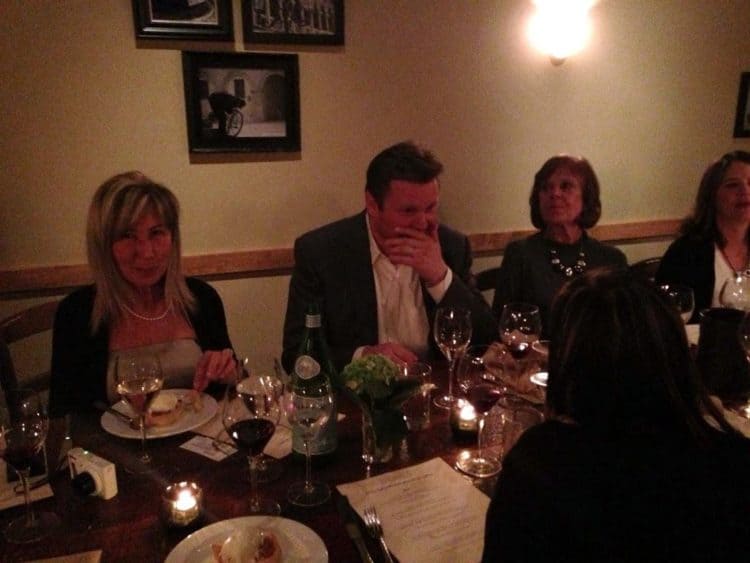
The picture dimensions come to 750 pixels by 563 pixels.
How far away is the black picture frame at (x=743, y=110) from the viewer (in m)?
3.47

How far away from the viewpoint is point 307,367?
51.6 inches

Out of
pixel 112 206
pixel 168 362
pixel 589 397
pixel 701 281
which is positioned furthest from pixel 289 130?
pixel 589 397

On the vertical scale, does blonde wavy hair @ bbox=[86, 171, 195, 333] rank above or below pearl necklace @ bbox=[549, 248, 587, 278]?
above

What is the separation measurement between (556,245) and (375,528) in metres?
1.85

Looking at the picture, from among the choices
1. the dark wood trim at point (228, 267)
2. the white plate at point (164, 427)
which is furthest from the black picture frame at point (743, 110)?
the white plate at point (164, 427)

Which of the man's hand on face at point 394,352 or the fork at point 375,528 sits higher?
the man's hand on face at point 394,352

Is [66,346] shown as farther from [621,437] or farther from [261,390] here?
[621,437]

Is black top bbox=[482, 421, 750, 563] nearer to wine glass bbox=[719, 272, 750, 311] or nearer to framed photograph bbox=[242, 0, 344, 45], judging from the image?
wine glass bbox=[719, 272, 750, 311]

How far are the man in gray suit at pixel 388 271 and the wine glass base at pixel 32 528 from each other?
2.83 feet

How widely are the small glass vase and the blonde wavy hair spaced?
0.91m

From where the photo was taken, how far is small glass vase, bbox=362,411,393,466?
48.6 inches

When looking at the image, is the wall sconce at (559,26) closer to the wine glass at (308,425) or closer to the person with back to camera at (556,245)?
the person with back to camera at (556,245)

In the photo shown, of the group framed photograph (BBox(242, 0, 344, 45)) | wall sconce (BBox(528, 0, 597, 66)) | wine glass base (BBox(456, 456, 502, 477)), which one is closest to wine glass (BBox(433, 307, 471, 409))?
wine glass base (BBox(456, 456, 502, 477))

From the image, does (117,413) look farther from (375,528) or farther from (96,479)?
(375,528)
